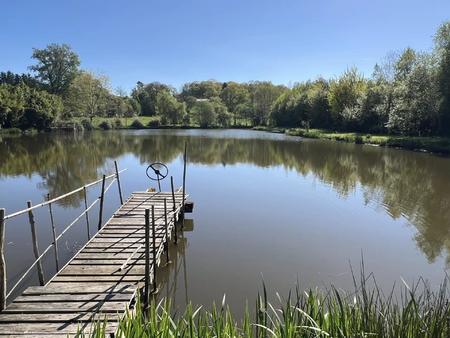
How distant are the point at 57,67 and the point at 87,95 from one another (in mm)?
8296

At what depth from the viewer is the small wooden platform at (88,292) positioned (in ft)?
18.3

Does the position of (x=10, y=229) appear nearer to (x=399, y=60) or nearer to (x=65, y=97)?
(x=399, y=60)

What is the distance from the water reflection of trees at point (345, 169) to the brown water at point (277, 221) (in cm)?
7

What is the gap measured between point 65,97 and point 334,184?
238 ft

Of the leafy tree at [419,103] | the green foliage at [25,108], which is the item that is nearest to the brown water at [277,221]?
the leafy tree at [419,103]

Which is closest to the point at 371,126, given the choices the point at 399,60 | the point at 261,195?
the point at 399,60

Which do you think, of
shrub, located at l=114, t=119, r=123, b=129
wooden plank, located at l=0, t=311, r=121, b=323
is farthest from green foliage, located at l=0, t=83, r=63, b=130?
wooden plank, located at l=0, t=311, r=121, b=323

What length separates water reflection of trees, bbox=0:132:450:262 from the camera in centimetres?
1541

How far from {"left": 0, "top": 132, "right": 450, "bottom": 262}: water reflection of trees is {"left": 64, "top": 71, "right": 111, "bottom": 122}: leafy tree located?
4141 centimetres

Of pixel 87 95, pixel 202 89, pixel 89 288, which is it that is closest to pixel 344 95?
pixel 87 95

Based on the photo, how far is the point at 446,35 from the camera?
123 ft

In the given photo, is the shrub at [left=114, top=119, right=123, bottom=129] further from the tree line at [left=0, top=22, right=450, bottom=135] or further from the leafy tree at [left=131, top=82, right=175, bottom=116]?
the leafy tree at [left=131, top=82, right=175, bottom=116]

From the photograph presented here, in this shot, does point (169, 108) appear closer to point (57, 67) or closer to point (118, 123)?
point (118, 123)

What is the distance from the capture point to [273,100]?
91.5 meters
